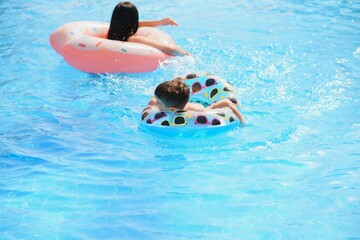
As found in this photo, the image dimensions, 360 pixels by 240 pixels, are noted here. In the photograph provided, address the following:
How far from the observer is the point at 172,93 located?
4.61 meters

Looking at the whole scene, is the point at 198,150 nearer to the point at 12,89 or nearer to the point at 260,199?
the point at 260,199

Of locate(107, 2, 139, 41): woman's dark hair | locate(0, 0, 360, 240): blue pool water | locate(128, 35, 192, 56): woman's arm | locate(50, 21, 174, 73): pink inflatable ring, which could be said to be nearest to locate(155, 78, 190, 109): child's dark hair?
locate(0, 0, 360, 240): blue pool water

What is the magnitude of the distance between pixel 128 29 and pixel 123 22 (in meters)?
0.10

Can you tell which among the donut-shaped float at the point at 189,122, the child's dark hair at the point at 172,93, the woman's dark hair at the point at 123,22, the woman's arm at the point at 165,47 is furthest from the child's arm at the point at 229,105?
the woman's dark hair at the point at 123,22

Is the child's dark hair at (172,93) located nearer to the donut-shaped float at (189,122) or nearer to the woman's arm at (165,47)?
the donut-shaped float at (189,122)

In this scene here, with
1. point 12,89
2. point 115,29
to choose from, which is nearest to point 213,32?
point 115,29

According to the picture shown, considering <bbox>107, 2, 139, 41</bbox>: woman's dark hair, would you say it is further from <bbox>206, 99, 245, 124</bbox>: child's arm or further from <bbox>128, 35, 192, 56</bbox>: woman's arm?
<bbox>206, 99, 245, 124</bbox>: child's arm

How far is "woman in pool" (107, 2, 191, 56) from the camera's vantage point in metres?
6.29

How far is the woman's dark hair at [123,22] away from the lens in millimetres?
6289

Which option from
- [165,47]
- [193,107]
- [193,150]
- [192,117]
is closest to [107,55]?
[165,47]

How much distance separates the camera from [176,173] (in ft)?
14.0

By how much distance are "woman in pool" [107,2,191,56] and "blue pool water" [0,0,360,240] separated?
16cm

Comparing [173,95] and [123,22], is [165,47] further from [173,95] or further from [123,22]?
[173,95]

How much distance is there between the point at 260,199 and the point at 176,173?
665 mm
